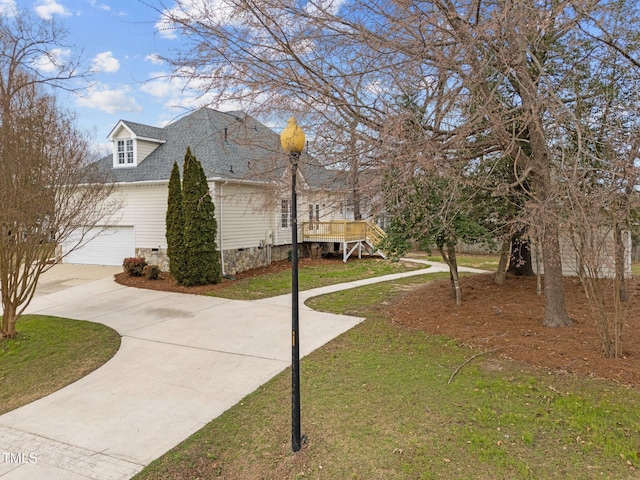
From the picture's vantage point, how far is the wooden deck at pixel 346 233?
680 inches

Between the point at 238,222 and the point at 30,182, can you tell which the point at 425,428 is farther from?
the point at 238,222

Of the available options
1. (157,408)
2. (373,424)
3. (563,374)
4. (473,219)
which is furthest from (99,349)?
(473,219)

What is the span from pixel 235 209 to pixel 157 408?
9.80 m

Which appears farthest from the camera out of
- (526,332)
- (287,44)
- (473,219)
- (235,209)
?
(235,209)

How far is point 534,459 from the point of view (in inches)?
126

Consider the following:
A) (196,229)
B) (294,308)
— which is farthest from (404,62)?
(196,229)

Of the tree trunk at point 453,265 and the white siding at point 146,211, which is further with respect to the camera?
the white siding at point 146,211

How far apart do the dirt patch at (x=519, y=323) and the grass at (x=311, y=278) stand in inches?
39.8

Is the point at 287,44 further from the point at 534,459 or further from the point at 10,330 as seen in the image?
the point at 10,330

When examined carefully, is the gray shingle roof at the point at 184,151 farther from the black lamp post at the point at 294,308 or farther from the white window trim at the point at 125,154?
the black lamp post at the point at 294,308

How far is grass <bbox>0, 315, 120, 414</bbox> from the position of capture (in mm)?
5116

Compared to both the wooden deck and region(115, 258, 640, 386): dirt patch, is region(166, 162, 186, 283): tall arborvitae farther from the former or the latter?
the wooden deck

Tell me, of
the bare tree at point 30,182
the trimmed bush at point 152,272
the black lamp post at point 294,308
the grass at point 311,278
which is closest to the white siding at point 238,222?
the grass at point 311,278

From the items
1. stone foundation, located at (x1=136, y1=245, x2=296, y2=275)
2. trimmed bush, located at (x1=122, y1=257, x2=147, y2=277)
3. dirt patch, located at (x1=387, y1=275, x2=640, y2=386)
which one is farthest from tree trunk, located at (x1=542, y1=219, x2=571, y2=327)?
trimmed bush, located at (x1=122, y1=257, x2=147, y2=277)
